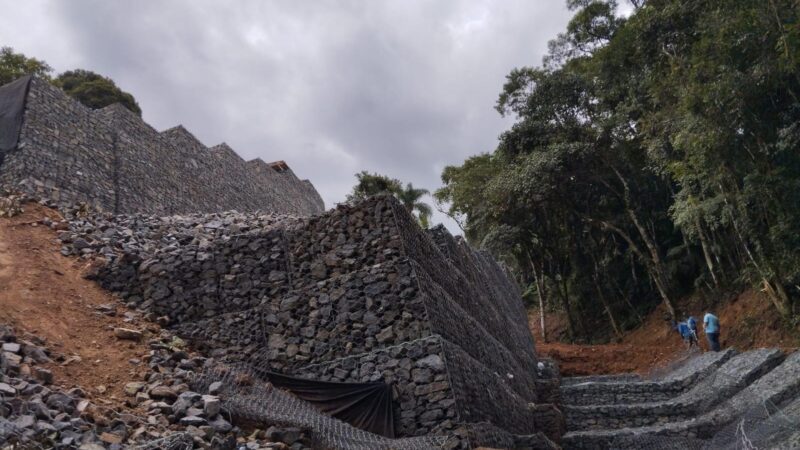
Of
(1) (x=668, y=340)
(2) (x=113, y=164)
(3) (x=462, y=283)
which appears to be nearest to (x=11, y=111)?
(2) (x=113, y=164)

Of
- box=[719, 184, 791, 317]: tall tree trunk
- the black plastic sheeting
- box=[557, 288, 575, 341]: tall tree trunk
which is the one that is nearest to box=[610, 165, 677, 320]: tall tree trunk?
box=[557, 288, 575, 341]: tall tree trunk

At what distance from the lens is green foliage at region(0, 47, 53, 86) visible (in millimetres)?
21984

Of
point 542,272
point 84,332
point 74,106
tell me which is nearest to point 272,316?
point 84,332

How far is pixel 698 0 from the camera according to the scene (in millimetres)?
13430

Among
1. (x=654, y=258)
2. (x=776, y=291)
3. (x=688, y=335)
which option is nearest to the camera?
(x=776, y=291)

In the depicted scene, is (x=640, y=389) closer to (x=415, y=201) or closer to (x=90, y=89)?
(x=415, y=201)

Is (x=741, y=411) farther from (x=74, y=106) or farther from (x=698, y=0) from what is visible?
(x=74, y=106)

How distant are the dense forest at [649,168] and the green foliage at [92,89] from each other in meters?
16.1

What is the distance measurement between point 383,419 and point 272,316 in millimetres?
2575

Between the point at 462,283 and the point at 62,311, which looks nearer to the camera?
the point at 62,311

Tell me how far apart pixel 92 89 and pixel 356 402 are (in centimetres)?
2588

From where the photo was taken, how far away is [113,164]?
15.0 m

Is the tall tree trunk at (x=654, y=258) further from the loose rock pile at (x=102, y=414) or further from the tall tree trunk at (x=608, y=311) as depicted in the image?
the loose rock pile at (x=102, y=414)

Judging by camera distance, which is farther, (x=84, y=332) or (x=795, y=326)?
(x=795, y=326)
